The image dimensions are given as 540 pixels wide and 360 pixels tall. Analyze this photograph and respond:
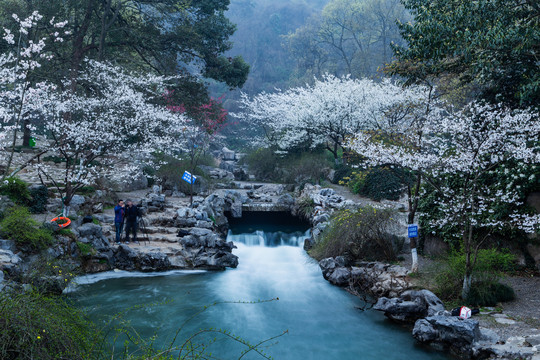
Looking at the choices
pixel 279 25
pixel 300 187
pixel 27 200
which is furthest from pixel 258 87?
pixel 27 200

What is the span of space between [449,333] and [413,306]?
137 centimetres

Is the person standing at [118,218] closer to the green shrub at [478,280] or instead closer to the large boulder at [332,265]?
the large boulder at [332,265]

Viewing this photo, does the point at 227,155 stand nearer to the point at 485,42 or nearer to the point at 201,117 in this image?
the point at 201,117

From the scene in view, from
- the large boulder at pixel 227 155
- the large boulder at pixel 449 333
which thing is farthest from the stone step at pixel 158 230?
the large boulder at pixel 227 155

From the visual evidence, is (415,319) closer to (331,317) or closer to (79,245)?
(331,317)

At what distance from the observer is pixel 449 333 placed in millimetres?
6781

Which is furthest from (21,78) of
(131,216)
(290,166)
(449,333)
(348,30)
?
(348,30)

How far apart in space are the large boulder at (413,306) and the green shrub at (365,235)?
272 centimetres

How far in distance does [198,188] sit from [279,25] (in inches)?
1703

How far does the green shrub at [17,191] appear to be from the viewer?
11.8 metres

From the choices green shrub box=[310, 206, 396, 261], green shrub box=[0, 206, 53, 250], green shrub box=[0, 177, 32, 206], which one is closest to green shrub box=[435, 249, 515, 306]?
green shrub box=[310, 206, 396, 261]

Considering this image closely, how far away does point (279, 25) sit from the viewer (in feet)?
186

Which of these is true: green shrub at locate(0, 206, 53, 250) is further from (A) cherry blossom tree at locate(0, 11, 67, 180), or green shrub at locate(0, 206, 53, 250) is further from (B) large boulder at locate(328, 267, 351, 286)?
(B) large boulder at locate(328, 267, 351, 286)

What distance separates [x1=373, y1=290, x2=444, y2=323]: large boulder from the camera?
314 inches
